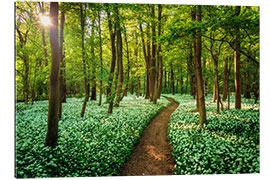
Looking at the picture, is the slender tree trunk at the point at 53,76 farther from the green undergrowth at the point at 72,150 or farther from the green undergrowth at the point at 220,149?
the green undergrowth at the point at 220,149

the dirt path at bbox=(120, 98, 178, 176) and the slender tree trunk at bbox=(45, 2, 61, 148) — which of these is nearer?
the slender tree trunk at bbox=(45, 2, 61, 148)

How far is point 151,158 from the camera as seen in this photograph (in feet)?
13.0

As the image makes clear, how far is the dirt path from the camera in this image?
3.48 meters

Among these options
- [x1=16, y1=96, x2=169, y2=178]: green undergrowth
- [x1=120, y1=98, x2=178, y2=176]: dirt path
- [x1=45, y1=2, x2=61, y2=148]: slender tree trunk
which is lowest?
[x1=120, y1=98, x2=178, y2=176]: dirt path

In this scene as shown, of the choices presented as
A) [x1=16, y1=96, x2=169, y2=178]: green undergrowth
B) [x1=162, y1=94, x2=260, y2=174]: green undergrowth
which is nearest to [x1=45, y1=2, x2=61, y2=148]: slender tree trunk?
[x1=16, y1=96, x2=169, y2=178]: green undergrowth

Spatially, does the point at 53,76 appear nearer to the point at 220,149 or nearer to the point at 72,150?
the point at 72,150

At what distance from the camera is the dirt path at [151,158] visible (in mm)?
3476

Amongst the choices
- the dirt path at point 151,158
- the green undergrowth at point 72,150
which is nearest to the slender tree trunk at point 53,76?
the green undergrowth at point 72,150

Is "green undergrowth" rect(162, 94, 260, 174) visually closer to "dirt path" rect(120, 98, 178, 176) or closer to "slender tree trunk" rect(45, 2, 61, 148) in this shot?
"dirt path" rect(120, 98, 178, 176)

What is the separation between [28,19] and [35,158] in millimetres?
4768
